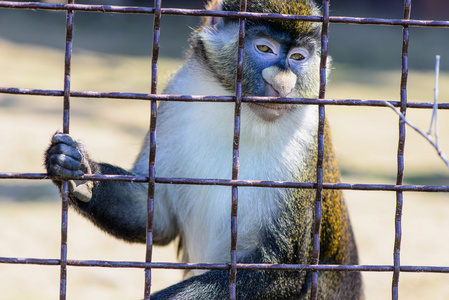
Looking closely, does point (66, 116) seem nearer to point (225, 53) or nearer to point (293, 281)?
point (225, 53)

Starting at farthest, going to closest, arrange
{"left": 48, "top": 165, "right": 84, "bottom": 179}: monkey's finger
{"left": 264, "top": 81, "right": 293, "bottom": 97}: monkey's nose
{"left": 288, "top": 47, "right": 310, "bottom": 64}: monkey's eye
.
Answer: {"left": 288, "top": 47, "right": 310, "bottom": 64}: monkey's eye → {"left": 264, "top": 81, "right": 293, "bottom": 97}: monkey's nose → {"left": 48, "top": 165, "right": 84, "bottom": 179}: monkey's finger

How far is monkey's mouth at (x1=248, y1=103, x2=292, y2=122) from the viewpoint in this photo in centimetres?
287

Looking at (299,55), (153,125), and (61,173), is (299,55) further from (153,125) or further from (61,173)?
(61,173)

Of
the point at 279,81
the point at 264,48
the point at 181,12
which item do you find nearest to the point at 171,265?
the point at 181,12

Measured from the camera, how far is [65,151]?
2.48 meters

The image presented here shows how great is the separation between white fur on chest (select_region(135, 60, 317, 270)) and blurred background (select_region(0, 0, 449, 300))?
454mm

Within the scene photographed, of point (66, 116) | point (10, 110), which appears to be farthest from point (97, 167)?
point (10, 110)

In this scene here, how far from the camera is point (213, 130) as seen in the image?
3.19 metres

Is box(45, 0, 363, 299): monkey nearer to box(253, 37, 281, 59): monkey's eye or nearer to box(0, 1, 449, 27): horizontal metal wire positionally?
box(253, 37, 281, 59): monkey's eye

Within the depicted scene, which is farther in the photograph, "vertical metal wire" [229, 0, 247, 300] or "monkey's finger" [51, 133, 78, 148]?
"monkey's finger" [51, 133, 78, 148]

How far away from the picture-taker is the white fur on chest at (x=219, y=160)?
311 cm

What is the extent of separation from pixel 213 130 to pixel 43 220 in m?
3.06

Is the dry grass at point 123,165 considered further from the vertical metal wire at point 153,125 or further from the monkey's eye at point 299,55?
the vertical metal wire at point 153,125

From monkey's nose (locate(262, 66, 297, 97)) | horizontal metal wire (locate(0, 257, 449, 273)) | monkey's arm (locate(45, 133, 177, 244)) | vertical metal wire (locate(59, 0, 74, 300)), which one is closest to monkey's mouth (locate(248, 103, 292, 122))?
monkey's nose (locate(262, 66, 297, 97))
